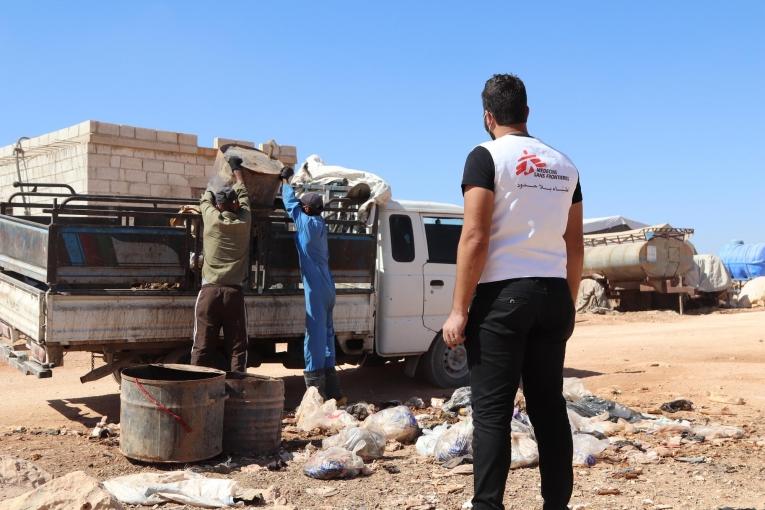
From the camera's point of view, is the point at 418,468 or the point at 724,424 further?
the point at 724,424

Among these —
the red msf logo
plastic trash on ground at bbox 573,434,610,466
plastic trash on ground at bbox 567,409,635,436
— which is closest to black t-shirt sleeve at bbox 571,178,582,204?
the red msf logo

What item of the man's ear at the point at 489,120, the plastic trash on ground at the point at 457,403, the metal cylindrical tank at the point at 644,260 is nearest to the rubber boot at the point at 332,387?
the plastic trash on ground at the point at 457,403

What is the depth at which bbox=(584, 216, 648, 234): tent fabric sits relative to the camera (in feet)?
99.8

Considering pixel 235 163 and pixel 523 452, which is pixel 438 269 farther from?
pixel 523 452

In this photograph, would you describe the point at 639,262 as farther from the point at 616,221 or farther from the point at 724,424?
the point at 724,424

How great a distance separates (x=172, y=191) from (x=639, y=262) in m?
12.3

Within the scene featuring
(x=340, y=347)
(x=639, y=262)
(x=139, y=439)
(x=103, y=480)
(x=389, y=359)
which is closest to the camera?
(x=103, y=480)

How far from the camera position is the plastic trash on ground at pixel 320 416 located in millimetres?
6359

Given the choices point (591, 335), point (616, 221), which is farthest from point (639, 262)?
point (616, 221)

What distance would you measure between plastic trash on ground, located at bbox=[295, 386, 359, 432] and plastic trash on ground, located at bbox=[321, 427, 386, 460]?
2.31ft

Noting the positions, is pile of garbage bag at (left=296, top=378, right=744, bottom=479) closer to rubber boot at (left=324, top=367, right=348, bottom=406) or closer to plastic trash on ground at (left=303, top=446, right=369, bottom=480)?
plastic trash on ground at (left=303, top=446, right=369, bottom=480)

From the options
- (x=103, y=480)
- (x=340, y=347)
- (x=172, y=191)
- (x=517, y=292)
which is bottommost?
(x=103, y=480)

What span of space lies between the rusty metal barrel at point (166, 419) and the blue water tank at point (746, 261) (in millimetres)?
31748

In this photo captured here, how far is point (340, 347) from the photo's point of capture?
26.2 ft
